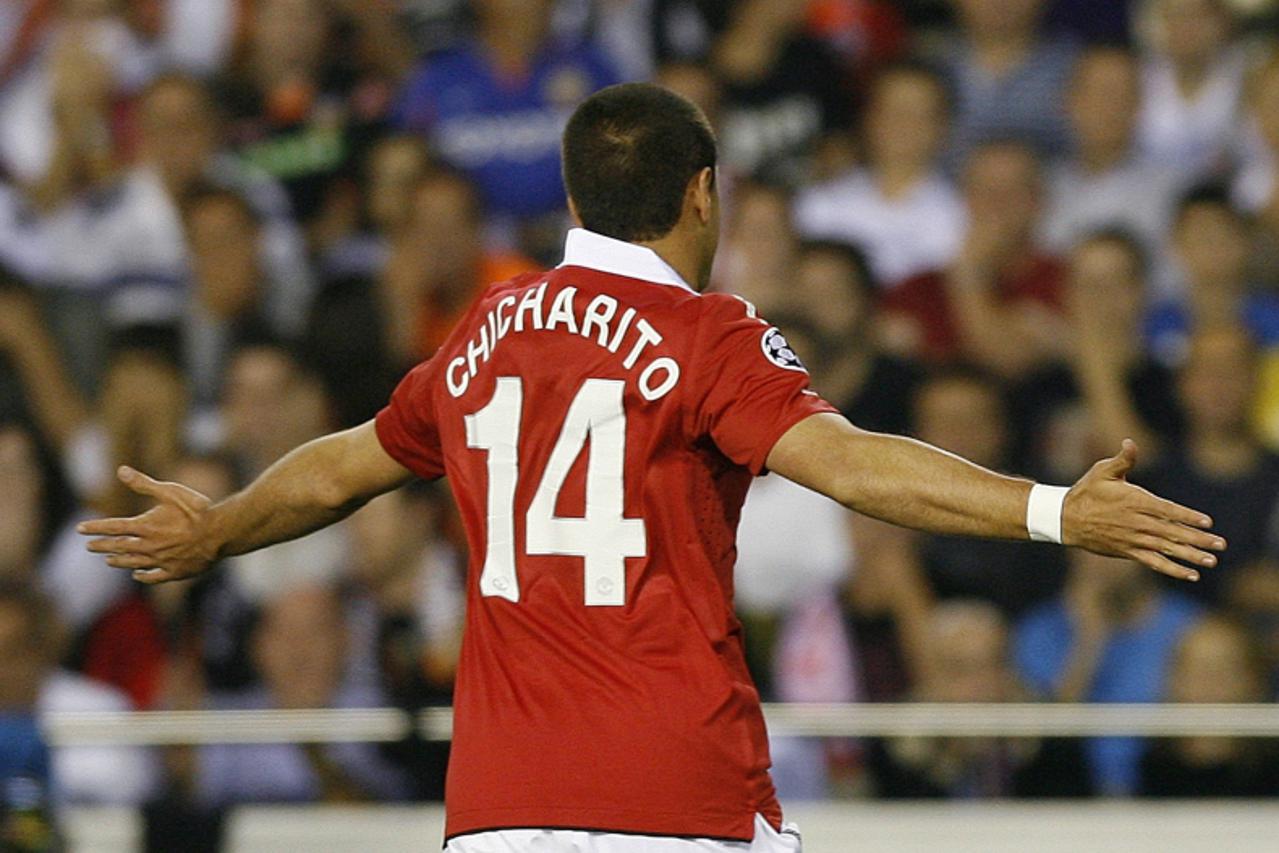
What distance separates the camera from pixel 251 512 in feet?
12.8

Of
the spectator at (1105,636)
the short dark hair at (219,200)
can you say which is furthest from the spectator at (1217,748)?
the short dark hair at (219,200)

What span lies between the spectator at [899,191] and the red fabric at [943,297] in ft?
0.58

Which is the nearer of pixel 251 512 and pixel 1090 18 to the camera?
pixel 251 512

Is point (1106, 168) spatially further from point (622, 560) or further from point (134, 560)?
point (622, 560)

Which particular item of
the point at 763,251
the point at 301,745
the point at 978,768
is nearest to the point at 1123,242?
the point at 763,251

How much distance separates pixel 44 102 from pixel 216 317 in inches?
58.9

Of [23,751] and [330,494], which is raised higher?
[330,494]

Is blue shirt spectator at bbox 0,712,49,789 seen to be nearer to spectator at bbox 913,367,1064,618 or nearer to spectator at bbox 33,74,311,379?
spectator at bbox 33,74,311,379

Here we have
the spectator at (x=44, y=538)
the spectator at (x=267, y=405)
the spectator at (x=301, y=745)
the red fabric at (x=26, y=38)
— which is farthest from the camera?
the red fabric at (x=26, y=38)

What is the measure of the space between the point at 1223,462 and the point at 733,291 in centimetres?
191

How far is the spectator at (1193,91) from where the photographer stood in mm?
7879

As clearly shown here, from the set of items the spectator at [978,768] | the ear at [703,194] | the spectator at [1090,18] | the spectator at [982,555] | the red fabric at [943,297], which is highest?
the spectator at [1090,18]

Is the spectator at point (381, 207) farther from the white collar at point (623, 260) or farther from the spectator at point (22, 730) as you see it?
the white collar at point (623, 260)

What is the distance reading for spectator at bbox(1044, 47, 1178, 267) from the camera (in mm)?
7742
